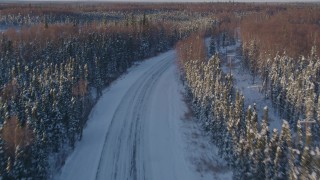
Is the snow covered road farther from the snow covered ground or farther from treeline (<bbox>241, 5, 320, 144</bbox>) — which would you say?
treeline (<bbox>241, 5, 320, 144</bbox>)

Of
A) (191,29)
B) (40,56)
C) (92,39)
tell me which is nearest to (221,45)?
(191,29)

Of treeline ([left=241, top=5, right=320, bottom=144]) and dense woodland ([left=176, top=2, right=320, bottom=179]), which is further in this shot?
treeline ([left=241, top=5, right=320, bottom=144])

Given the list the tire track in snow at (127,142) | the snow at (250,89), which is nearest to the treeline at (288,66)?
the snow at (250,89)

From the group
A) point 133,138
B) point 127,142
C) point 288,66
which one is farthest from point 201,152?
point 288,66

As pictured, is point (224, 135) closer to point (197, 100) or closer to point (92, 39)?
point (197, 100)

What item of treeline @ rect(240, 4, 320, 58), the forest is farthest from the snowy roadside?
treeline @ rect(240, 4, 320, 58)

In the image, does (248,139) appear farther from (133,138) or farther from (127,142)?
(133,138)

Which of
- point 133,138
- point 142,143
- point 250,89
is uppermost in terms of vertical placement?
point 250,89

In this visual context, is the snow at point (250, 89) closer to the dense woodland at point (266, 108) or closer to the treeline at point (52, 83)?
the dense woodland at point (266, 108)
